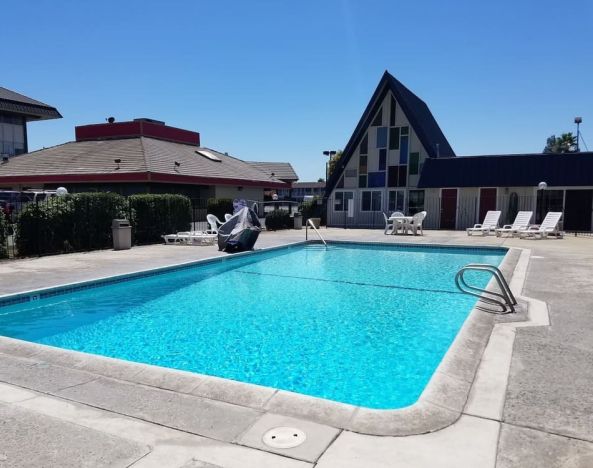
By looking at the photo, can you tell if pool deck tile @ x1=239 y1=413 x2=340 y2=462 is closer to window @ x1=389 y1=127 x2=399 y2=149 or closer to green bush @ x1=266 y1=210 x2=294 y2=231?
green bush @ x1=266 y1=210 x2=294 y2=231

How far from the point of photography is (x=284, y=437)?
2908 millimetres

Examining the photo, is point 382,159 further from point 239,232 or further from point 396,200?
point 239,232

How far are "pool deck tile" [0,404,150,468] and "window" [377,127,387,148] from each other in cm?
2631

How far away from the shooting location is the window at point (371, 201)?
2781 cm

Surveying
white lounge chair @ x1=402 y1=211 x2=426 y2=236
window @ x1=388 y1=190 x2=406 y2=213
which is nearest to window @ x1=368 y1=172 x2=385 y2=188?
window @ x1=388 y1=190 x2=406 y2=213

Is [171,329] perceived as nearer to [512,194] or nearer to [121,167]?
[121,167]

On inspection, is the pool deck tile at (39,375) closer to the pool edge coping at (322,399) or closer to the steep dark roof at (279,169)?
the pool edge coping at (322,399)

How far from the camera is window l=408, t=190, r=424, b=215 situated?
26.2 m

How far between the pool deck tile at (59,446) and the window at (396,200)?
2545cm

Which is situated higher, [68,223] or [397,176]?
[397,176]

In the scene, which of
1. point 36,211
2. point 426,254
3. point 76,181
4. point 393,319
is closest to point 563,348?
point 393,319

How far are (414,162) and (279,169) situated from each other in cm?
2428

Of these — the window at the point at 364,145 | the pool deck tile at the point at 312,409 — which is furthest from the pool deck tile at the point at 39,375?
the window at the point at 364,145

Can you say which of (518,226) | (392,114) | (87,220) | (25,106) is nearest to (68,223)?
(87,220)
